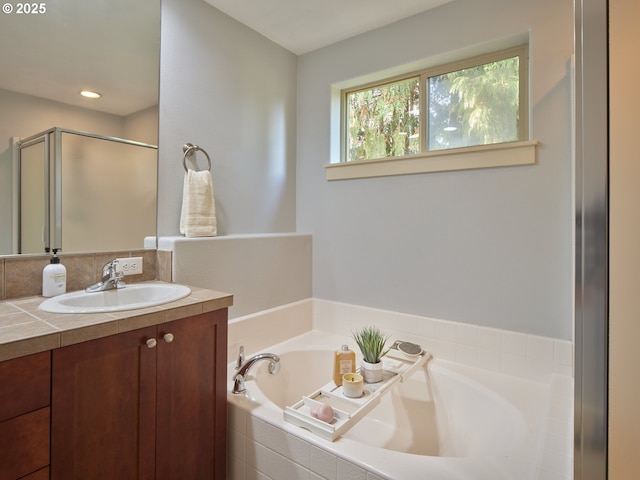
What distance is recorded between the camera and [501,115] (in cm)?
190

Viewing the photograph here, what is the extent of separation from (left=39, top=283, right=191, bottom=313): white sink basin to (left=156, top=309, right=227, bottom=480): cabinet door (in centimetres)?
17

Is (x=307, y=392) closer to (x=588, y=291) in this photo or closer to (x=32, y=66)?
(x=588, y=291)

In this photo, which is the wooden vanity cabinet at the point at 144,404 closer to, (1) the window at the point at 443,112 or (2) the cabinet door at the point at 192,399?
(2) the cabinet door at the point at 192,399

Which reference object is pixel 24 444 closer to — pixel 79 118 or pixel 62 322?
pixel 62 322

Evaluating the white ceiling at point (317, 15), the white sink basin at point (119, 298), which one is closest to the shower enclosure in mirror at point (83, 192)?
the white sink basin at point (119, 298)

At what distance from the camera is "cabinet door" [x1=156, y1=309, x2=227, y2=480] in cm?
122

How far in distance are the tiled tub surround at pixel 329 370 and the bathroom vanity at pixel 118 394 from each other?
183mm

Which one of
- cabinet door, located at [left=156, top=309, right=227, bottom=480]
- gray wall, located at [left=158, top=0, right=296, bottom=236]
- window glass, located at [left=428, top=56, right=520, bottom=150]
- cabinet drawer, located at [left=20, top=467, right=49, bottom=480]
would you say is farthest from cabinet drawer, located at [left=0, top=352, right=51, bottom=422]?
window glass, located at [left=428, top=56, right=520, bottom=150]

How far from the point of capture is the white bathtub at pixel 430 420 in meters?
1.09

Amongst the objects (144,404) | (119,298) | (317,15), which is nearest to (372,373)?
(144,404)

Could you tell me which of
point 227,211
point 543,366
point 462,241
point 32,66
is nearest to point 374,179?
point 462,241

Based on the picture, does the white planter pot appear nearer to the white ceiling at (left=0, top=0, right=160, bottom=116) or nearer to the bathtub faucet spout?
the bathtub faucet spout

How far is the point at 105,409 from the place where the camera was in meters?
1.06

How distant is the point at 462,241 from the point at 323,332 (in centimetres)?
115
